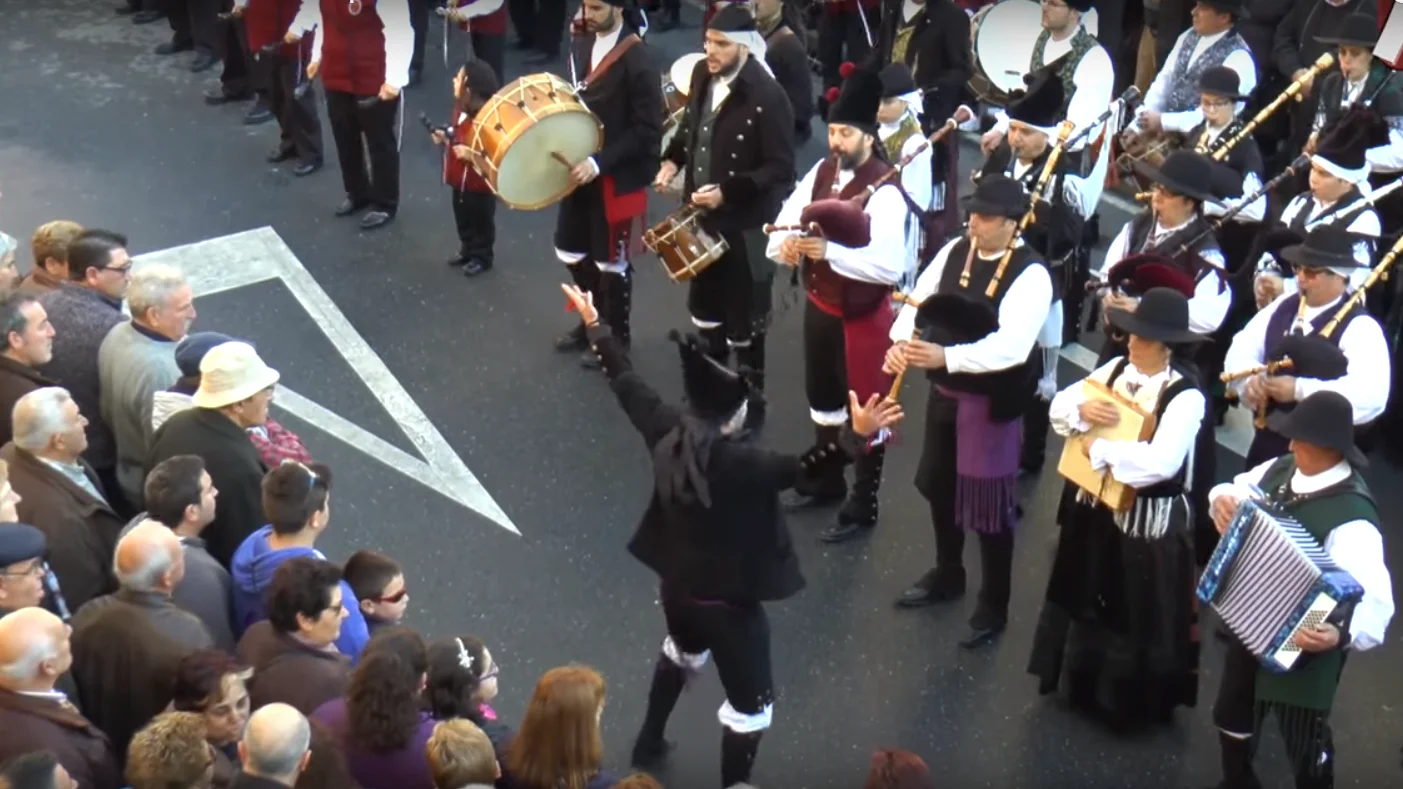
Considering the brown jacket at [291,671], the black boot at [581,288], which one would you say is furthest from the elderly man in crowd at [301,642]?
the black boot at [581,288]

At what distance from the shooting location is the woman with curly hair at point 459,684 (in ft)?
13.9

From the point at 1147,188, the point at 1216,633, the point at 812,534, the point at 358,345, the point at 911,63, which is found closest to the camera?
the point at 1216,633

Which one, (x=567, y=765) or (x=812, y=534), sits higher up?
(x=567, y=765)

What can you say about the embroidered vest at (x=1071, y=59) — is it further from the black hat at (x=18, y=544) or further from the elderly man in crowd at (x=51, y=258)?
the black hat at (x=18, y=544)

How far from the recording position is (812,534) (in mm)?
6742

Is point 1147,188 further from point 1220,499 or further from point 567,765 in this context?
point 567,765

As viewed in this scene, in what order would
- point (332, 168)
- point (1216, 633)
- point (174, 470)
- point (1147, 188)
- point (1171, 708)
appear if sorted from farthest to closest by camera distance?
point (332, 168) < point (1147, 188) < point (1216, 633) < point (1171, 708) < point (174, 470)

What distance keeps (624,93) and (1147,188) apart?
2.54 meters

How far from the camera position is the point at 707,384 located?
4.66 metres

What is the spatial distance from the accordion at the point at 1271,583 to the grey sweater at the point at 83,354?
4.02m

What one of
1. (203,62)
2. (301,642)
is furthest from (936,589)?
(203,62)

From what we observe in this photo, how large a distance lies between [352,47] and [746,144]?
3.10 metres

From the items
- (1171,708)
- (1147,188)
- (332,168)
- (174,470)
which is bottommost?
(332,168)

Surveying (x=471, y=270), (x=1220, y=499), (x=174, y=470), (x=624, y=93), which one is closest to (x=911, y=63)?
(x=624, y=93)
